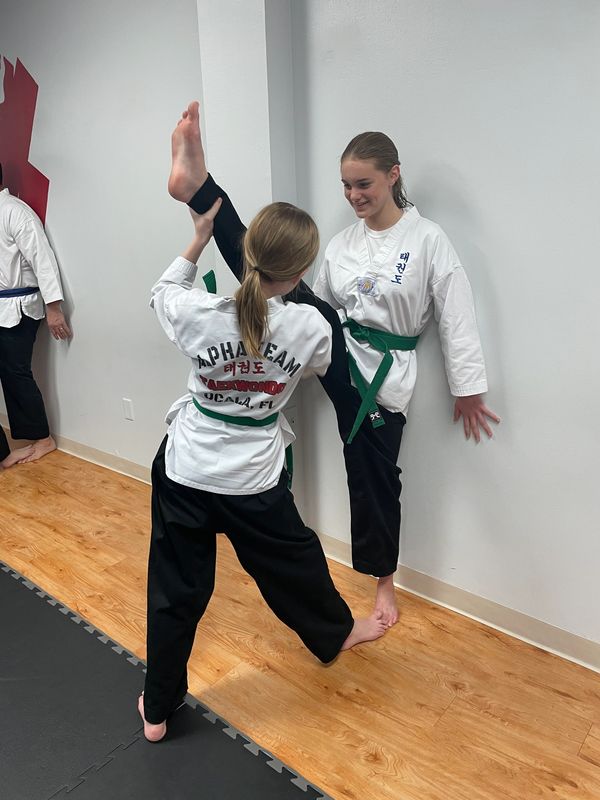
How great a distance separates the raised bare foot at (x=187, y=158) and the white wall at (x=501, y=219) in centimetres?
51

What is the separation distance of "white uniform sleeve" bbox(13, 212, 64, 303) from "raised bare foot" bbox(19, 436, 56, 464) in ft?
2.62

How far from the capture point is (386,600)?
76.1 inches

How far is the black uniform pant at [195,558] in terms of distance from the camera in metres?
1.40

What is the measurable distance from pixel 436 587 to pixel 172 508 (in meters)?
1.03

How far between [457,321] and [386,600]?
0.92 metres

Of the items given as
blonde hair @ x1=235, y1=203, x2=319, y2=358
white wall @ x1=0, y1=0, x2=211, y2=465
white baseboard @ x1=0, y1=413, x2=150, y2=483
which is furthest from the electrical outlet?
blonde hair @ x1=235, y1=203, x2=319, y2=358

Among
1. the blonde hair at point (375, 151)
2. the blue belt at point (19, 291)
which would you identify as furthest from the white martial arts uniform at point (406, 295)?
the blue belt at point (19, 291)

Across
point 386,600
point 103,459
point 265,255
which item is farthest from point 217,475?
point 103,459

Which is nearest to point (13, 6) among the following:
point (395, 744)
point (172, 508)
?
point (172, 508)

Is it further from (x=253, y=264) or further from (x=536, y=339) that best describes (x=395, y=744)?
(x=253, y=264)

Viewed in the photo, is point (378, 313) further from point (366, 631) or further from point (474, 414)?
point (366, 631)

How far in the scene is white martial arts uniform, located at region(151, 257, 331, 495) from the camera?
127cm

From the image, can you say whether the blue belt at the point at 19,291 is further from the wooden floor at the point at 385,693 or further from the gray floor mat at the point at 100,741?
the gray floor mat at the point at 100,741

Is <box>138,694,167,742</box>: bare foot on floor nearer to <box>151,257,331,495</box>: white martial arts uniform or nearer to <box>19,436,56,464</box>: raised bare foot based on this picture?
<box>151,257,331,495</box>: white martial arts uniform
